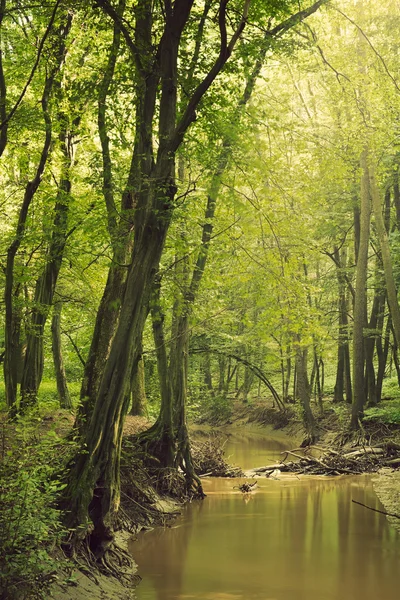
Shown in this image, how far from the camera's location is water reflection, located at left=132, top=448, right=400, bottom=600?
755 cm

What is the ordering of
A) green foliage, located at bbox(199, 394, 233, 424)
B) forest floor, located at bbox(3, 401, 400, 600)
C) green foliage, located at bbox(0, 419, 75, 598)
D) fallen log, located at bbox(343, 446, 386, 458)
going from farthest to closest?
1. green foliage, located at bbox(199, 394, 233, 424)
2. fallen log, located at bbox(343, 446, 386, 458)
3. forest floor, located at bbox(3, 401, 400, 600)
4. green foliage, located at bbox(0, 419, 75, 598)

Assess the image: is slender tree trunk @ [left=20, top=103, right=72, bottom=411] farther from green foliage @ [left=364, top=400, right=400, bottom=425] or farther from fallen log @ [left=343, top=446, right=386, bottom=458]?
green foliage @ [left=364, top=400, right=400, bottom=425]

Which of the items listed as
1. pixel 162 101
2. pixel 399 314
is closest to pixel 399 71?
pixel 399 314

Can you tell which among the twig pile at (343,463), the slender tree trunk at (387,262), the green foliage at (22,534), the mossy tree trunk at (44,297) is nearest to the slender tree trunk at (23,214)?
the mossy tree trunk at (44,297)

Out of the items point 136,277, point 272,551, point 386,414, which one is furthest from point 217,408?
point 136,277

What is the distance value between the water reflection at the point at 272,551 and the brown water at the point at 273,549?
0.04 feet

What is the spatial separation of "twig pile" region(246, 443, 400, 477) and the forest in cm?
6

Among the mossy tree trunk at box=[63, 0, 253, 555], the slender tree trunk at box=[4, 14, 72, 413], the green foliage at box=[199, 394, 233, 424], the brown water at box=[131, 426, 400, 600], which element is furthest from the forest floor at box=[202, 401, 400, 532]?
the green foliage at box=[199, 394, 233, 424]

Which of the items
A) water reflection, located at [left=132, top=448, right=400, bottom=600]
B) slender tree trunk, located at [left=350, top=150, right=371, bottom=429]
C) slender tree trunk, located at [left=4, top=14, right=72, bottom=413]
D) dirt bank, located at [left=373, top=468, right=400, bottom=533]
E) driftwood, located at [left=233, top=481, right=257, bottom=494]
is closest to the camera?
water reflection, located at [left=132, top=448, right=400, bottom=600]

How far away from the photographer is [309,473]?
53.6 feet

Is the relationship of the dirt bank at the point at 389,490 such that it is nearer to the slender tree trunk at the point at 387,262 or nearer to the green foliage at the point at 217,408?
the slender tree trunk at the point at 387,262

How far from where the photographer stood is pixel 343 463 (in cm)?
1644

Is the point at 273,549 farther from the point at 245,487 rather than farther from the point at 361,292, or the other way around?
the point at 361,292

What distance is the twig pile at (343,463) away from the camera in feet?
53.2
